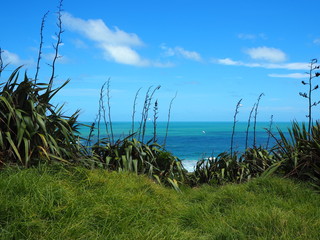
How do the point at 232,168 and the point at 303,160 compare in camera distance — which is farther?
the point at 232,168

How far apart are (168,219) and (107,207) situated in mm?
724

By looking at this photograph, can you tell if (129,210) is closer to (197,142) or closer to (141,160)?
(141,160)

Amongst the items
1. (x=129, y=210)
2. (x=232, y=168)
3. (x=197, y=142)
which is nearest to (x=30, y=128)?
(x=129, y=210)

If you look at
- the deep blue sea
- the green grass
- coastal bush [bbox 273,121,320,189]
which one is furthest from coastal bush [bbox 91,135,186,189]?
coastal bush [bbox 273,121,320,189]

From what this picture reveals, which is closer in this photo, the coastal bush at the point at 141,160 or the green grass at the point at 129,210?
the green grass at the point at 129,210

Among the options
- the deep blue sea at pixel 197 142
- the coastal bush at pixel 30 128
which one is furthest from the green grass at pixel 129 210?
the deep blue sea at pixel 197 142

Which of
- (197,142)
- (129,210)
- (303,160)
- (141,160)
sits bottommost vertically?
(197,142)

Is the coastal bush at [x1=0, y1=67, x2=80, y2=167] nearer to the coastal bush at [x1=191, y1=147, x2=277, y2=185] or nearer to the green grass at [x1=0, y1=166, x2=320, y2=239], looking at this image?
the green grass at [x1=0, y1=166, x2=320, y2=239]

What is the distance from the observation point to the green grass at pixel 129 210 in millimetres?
2990

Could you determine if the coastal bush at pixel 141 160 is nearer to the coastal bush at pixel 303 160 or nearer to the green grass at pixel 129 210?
the green grass at pixel 129 210

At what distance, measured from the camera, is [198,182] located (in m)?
6.95

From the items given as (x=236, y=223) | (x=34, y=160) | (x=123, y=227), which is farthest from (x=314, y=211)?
(x=34, y=160)

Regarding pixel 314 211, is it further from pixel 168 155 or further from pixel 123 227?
pixel 168 155

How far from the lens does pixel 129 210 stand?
3553 mm
